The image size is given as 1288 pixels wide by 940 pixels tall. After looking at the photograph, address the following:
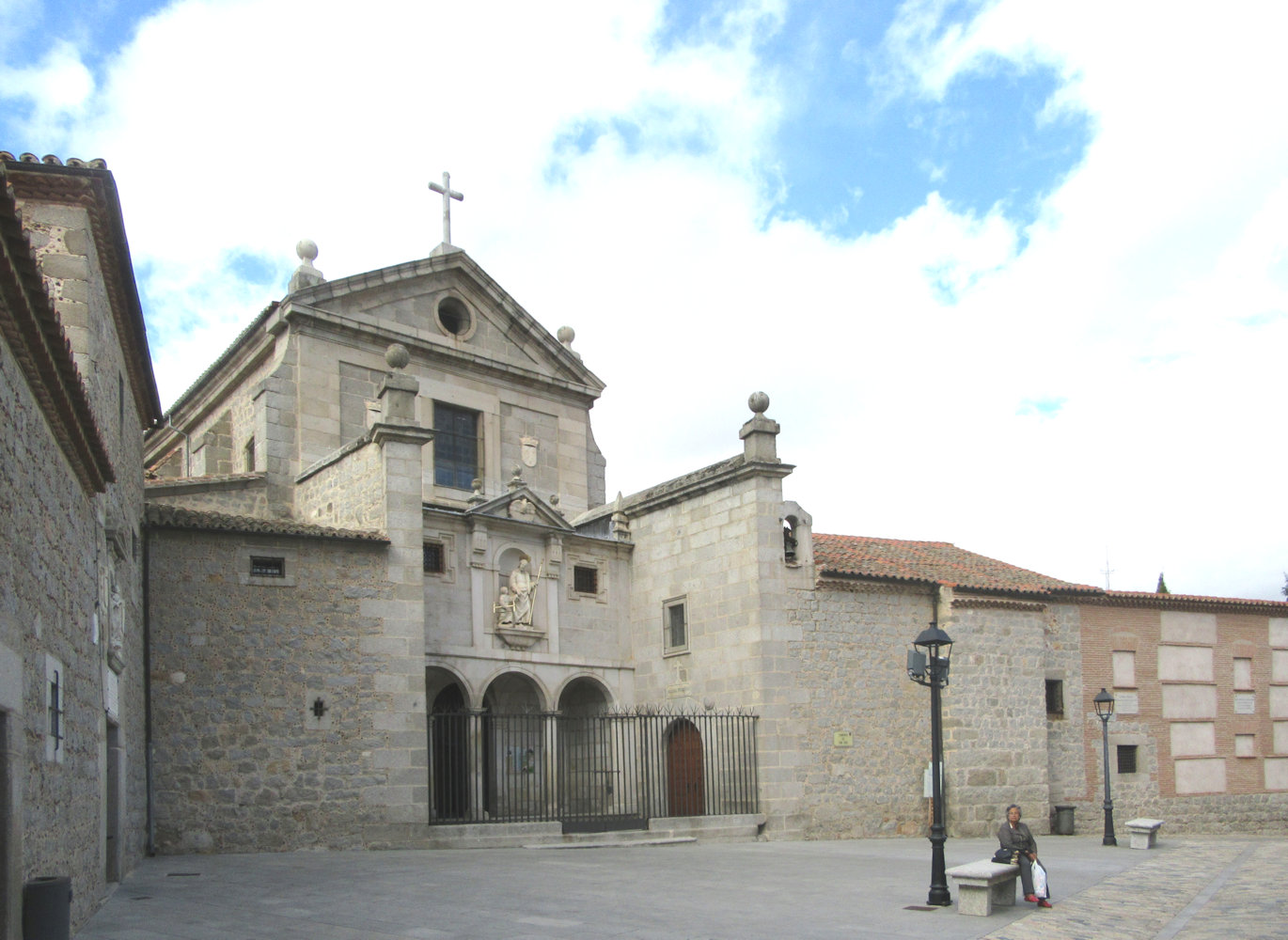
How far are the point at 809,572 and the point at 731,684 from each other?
2.48m

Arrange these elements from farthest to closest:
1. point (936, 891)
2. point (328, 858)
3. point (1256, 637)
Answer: point (1256, 637), point (328, 858), point (936, 891)

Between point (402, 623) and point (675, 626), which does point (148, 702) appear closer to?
point (402, 623)

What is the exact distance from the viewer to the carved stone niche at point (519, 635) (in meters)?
21.5

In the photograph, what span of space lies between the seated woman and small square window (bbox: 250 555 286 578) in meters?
10.4

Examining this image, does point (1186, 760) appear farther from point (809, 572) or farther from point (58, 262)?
point (58, 262)

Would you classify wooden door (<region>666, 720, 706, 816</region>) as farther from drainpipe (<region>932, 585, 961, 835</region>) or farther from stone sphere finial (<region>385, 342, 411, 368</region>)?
stone sphere finial (<region>385, 342, 411, 368</region>)

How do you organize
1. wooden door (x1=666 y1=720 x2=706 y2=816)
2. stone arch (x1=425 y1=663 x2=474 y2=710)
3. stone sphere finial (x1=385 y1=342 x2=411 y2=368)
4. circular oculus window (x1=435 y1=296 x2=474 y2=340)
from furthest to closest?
circular oculus window (x1=435 y1=296 x2=474 y2=340) → wooden door (x1=666 y1=720 x2=706 y2=816) → stone arch (x1=425 y1=663 x2=474 y2=710) → stone sphere finial (x1=385 y1=342 x2=411 y2=368)

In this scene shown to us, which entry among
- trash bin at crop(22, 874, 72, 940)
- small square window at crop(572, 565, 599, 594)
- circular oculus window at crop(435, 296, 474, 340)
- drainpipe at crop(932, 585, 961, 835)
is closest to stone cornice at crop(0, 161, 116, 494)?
trash bin at crop(22, 874, 72, 940)

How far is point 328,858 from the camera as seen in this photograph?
1567 centimetres

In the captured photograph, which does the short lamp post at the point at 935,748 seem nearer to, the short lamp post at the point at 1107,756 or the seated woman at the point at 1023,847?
the seated woman at the point at 1023,847

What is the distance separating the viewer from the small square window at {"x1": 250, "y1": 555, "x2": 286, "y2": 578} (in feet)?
55.6

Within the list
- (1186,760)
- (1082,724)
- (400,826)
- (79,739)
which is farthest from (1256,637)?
(79,739)

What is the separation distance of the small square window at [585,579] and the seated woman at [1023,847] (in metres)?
11.6

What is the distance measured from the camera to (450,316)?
86.3 feet
